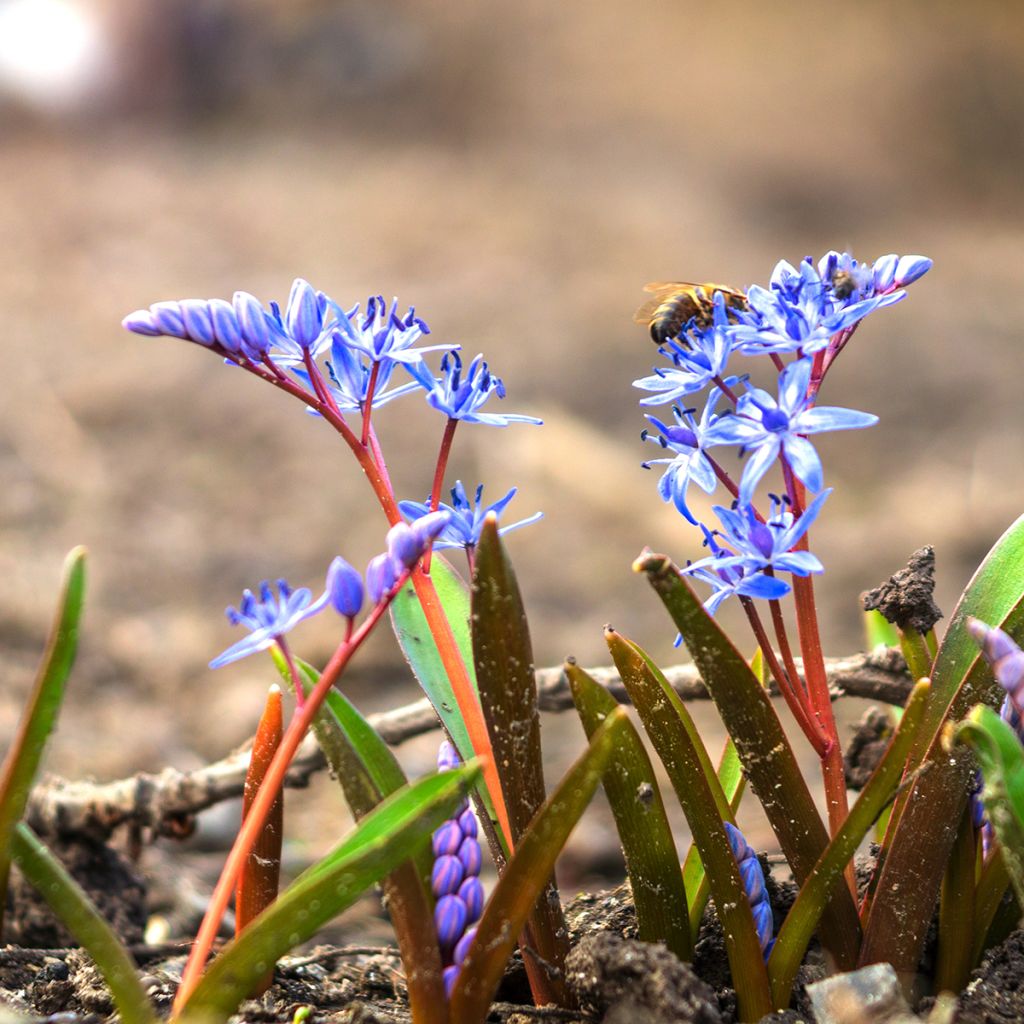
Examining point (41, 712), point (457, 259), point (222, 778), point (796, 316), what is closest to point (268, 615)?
point (41, 712)

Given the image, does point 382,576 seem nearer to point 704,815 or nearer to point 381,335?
point 381,335

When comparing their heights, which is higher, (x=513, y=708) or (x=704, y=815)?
(x=513, y=708)

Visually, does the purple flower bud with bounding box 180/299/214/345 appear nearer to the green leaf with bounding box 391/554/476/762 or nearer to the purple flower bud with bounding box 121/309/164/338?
the purple flower bud with bounding box 121/309/164/338

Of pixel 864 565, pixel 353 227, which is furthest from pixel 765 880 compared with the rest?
pixel 353 227

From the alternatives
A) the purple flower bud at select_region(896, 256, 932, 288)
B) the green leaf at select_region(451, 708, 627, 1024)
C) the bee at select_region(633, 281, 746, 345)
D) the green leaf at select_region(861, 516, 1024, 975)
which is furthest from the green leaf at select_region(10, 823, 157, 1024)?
the purple flower bud at select_region(896, 256, 932, 288)

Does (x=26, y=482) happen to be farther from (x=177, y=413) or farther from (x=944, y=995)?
(x=944, y=995)

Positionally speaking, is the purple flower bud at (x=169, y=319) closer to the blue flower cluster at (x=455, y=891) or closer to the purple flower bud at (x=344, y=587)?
the purple flower bud at (x=344, y=587)
